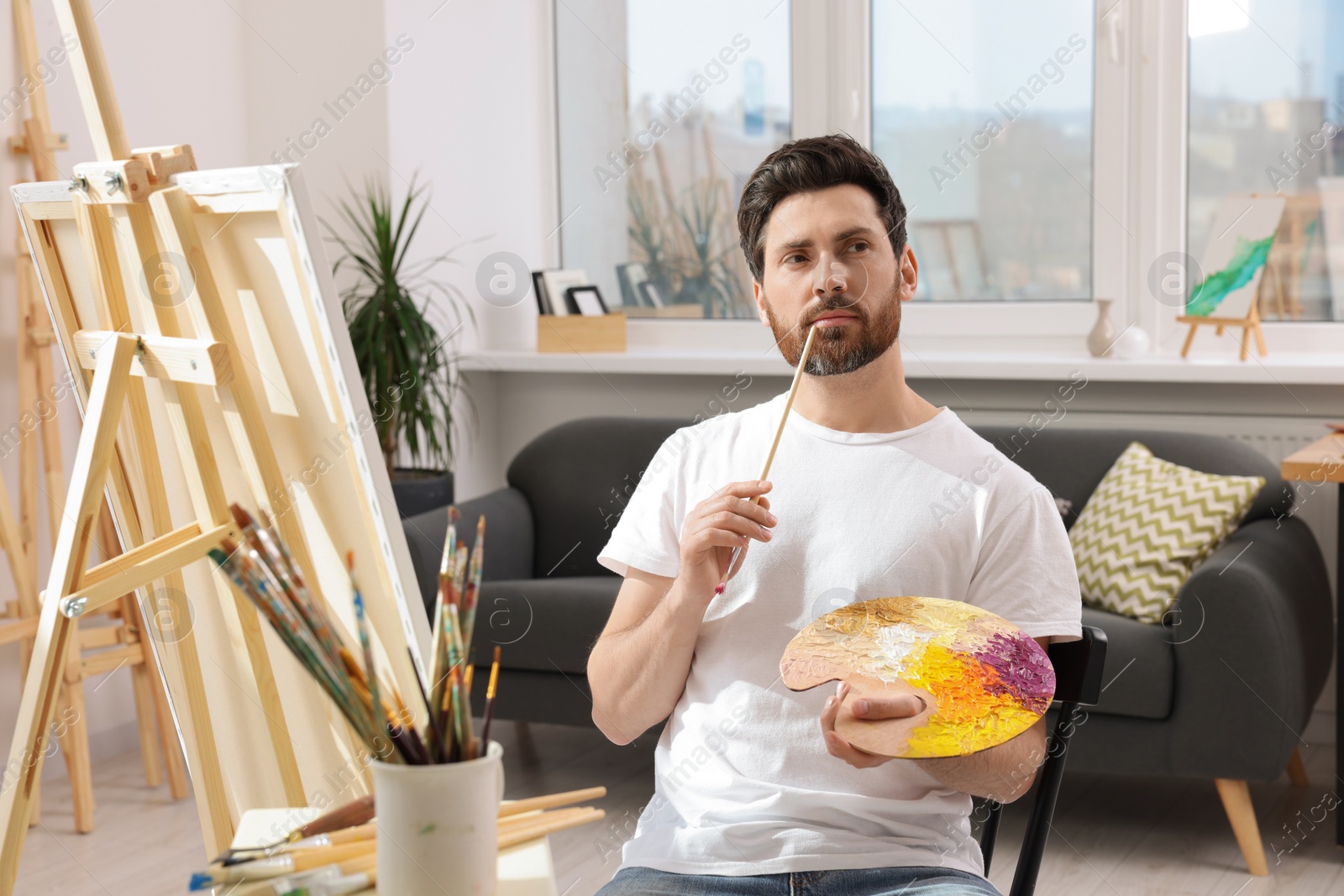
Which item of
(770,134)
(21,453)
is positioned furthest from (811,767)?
(770,134)

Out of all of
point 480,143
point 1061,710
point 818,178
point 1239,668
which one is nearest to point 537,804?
point 1061,710

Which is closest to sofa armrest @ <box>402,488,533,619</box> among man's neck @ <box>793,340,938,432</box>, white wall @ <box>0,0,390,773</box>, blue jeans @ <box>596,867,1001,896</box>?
white wall @ <box>0,0,390,773</box>

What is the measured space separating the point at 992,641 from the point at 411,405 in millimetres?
2585

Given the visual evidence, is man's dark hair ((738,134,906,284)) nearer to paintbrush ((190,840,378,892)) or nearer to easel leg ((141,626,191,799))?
paintbrush ((190,840,378,892))

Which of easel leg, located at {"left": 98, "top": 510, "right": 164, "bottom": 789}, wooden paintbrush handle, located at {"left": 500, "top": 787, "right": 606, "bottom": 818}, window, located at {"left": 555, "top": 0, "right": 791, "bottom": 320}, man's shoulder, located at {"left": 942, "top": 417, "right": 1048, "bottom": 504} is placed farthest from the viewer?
window, located at {"left": 555, "top": 0, "right": 791, "bottom": 320}

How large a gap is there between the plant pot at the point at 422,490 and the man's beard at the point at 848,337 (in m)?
2.10

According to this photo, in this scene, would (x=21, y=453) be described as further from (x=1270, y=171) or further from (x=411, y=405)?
(x=1270, y=171)

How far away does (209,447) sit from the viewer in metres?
1.41

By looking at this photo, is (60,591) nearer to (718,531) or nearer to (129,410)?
(129,410)

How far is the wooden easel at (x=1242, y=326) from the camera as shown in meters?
3.15

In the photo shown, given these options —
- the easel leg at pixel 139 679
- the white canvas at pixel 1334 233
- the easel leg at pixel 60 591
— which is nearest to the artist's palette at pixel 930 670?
the easel leg at pixel 60 591

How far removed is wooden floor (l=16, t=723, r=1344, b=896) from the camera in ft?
7.93

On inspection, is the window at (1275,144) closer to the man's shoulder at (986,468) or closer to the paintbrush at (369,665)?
the man's shoulder at (986,468)

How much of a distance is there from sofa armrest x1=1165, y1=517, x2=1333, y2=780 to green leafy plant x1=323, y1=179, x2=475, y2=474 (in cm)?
197
